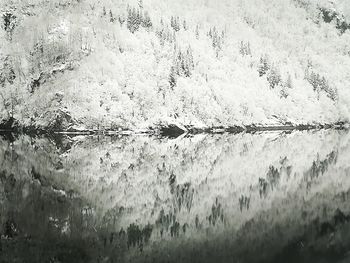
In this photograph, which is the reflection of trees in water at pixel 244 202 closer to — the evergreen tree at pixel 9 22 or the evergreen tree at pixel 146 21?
the evergreen tree at pixel 146 21

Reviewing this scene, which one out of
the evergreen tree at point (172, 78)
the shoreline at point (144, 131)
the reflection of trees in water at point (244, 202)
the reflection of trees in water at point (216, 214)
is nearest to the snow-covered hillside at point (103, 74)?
the evergreen tree at point (172, 78)

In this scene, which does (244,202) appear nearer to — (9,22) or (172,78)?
(172,78)

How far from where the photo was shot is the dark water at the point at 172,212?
23594 millimetres

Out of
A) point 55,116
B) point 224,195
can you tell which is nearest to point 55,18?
point 55,116

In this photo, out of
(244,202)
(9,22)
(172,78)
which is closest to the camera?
(244,202)

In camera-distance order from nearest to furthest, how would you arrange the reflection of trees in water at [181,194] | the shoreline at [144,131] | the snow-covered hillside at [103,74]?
the reflection of trees in water at [181,194], the shoreline at [144,131], the snow-covered hillside at [103,74]

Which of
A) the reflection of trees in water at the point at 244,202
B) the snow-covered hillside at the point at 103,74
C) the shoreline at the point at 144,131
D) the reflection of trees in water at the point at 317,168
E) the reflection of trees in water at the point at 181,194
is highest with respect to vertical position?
the reflection of trees in water at the point at 244,202

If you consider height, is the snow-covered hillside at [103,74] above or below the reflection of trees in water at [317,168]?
below

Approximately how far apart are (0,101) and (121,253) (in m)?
152

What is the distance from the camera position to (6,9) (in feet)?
615

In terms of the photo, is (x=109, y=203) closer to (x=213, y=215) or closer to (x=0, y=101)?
(x=213, y=215)

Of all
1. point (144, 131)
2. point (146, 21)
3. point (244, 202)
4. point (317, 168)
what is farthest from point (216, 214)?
point (146, 21)

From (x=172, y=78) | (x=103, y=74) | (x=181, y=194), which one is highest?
(x=181, y=194)

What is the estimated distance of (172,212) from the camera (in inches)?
1275
